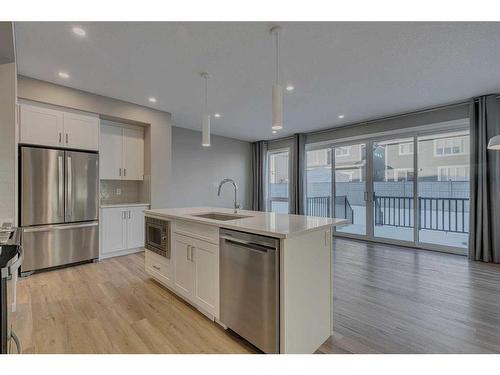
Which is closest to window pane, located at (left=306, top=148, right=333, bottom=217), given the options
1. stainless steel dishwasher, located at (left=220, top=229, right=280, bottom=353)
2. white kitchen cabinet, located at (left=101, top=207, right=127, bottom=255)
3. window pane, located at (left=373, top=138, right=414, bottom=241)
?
window pane, located at (left=373, top=138, right=414, bottom=241)

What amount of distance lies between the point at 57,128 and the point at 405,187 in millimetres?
6171

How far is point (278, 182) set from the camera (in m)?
7.57

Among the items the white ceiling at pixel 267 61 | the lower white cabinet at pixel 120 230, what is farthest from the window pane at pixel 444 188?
the lower white cabinet at pixel 120 230

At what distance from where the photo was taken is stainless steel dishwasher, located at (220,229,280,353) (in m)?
1.59

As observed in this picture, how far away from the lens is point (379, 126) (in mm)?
5176

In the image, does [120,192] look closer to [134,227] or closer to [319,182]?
[134,227]

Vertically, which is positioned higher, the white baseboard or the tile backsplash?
the tile backsplash

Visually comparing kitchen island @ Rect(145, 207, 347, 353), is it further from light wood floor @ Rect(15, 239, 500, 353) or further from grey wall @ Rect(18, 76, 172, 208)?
grey wall @ Rect(18, 76, 172, 208)

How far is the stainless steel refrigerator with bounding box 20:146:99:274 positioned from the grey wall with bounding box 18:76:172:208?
74cm

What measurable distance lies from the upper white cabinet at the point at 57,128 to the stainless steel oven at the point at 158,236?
70.9 inches

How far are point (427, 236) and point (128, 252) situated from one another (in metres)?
5.64

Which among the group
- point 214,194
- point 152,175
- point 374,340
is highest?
point 152,175
